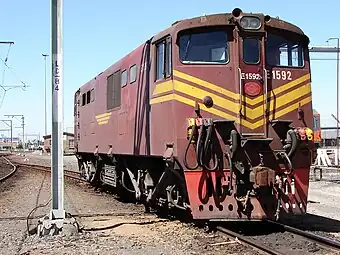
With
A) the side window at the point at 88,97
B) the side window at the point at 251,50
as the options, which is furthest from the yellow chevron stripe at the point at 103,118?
the side window at the point at 251,50

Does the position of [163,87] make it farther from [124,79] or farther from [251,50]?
[124,79]

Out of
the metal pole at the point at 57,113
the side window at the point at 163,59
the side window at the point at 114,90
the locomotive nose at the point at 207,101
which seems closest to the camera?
the locomotive nose at the point at 207,101

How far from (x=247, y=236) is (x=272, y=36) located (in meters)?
3.84

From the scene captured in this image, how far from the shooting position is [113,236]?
10023mm

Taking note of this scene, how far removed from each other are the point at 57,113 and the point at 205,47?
3.07 meters

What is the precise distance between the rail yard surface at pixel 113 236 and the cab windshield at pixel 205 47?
10.7 ft

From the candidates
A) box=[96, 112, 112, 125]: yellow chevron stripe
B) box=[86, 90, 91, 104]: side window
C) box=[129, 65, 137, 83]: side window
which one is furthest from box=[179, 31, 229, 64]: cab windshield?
box=[86, 90, 91, 104]: side window

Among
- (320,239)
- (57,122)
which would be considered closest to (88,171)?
(57,122)

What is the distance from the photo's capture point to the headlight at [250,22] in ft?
33.0

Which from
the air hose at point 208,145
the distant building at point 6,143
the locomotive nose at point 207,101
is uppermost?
the distant building at point 6,143

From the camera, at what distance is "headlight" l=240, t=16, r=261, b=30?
10.1 m

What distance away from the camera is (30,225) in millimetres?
11547

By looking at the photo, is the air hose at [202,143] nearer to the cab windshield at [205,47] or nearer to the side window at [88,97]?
the cab windshield at [205,47]

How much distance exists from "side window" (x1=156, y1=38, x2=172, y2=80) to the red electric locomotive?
0.02 metres
